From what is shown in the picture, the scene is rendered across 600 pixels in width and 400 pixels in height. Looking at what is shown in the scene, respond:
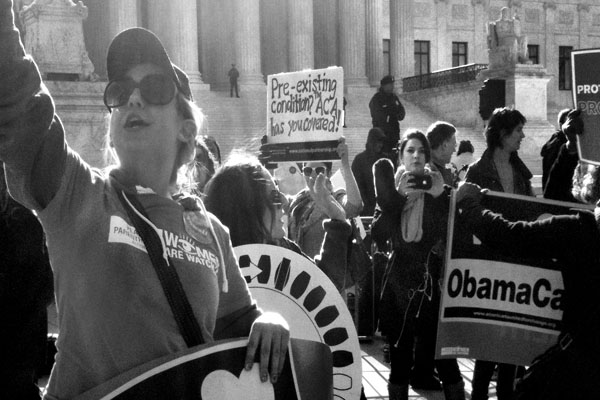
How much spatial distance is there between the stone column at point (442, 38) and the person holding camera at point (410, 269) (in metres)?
43.6

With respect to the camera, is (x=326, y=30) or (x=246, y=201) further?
(x=326, y=30)

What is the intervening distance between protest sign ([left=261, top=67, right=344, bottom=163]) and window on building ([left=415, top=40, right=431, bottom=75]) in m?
42.2

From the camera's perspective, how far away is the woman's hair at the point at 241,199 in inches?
134

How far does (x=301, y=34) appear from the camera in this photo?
3584 centimetres

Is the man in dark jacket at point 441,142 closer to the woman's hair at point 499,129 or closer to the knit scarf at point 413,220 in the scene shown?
the woman's hair at point 499,129

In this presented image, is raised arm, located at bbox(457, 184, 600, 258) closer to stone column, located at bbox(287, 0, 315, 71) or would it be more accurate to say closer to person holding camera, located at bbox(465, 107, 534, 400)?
person holding camera, located at bbox(465, 107, 534, 400)

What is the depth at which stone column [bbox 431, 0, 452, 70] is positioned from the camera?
1887 inches

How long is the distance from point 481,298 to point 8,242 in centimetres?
280

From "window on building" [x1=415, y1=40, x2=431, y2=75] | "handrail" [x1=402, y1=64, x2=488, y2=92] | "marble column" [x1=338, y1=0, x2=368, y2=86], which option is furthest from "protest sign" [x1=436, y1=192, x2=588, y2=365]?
"window on building" [x1=415, y1=40, x2=431, y2=75]

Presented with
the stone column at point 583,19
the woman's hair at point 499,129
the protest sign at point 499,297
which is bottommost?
the protest sign at point 499,297

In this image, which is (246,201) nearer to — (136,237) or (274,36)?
(136,237)

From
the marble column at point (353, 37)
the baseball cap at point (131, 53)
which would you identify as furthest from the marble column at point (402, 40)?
the baseball cap at point (131, 53)

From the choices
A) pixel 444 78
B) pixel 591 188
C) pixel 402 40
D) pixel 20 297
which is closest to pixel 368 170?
pixel 591 188

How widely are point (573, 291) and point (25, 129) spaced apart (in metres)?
2.36
